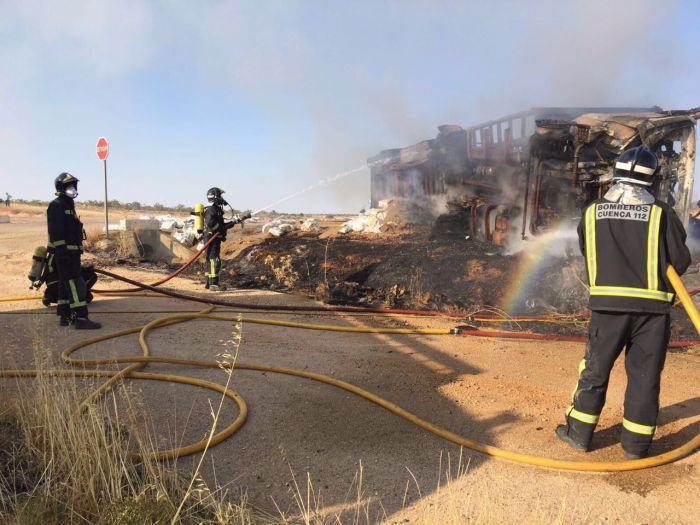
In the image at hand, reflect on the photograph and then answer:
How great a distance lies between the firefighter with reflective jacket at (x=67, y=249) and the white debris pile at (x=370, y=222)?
11.5m

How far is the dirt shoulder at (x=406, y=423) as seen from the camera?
2.71 meters

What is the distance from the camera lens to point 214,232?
9.36m

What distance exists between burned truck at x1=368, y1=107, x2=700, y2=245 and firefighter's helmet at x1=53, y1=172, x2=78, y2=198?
6.95 m

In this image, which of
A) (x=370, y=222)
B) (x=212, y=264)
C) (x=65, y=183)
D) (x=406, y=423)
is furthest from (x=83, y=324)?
(x=370, y=222)

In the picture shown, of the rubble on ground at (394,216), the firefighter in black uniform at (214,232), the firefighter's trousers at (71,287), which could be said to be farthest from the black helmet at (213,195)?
the rubble on ground at (394,216)

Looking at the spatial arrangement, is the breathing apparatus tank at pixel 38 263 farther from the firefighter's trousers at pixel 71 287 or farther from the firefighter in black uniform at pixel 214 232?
the firefighter in black uniform at pixel 214 232

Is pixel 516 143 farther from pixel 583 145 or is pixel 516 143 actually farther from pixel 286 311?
pixel 286 311

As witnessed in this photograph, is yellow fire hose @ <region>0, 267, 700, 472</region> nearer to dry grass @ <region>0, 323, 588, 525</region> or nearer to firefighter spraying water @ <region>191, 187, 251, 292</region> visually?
dry grass @ <region>0, 323, 588, 525</region>

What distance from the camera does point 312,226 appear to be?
17562mm

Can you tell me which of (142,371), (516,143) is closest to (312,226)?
(516,143)

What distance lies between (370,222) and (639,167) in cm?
1451

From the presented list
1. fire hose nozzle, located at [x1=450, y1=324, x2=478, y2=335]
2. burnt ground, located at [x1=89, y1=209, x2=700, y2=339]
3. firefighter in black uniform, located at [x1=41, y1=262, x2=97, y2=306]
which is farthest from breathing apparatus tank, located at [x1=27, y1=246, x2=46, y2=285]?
fire hose nozzle, located at [x1=450, y1=324, x2=478, y2=335]

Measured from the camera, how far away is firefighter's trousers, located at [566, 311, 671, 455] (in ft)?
10.2

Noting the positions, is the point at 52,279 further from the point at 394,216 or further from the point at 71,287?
the point at 394,216
